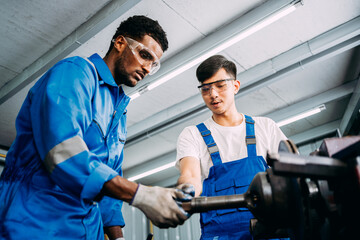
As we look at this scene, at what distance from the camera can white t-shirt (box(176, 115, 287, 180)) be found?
174cm

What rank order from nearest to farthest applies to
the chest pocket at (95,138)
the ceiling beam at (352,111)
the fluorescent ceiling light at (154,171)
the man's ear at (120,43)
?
the chest pocket at (95,138), the man's ear at (120,43), the ceiling beam at (352,111), the fluorescent ceiling light at (154,171)

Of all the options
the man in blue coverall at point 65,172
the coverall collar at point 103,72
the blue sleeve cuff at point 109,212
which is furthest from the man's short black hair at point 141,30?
the blue sleeve cuff at point 109,212

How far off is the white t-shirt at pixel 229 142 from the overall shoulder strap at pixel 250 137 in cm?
4

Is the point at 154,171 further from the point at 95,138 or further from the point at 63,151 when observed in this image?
the point at 63,151

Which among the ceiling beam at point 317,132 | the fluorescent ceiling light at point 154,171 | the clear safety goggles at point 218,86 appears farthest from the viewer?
the fluorescent ceiling light at point 154,171

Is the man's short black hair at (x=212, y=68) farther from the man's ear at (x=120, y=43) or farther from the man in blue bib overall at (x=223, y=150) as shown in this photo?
the man's ear at (x=120, y=43)

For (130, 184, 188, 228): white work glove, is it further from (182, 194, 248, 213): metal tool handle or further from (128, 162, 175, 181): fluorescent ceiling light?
(128, 162, 175, 181): fluorescent ceiling light

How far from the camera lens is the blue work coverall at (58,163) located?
103 centimetres

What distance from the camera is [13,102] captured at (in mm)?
4789

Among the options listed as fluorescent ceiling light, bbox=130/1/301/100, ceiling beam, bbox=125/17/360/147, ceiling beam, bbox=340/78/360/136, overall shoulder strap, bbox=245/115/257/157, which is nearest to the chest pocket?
overall shoulder strap, bbox=245/115/257/157

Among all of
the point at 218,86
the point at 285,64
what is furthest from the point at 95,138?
Result: the point at 285,64

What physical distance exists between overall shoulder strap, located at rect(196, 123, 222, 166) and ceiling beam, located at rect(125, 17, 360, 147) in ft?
9.05

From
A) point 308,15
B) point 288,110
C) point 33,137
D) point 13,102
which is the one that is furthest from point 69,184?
point 288,110

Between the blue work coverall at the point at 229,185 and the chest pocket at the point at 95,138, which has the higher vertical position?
the chest pocket at the point at 95,138
